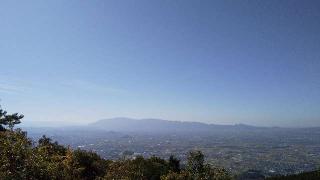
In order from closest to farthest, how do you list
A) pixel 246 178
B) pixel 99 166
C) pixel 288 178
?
pixel 99 166, pixel 288 178, pixel 246 178

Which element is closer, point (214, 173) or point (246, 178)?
point (214, 173)

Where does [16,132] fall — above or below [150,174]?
above

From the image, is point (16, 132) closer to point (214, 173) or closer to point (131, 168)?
point (131, 168)

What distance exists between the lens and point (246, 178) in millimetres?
195750

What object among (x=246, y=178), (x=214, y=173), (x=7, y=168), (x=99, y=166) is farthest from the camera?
(x=246, y=178)

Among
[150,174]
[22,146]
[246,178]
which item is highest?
[22,146]

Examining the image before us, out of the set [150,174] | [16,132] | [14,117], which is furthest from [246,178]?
[16,132]

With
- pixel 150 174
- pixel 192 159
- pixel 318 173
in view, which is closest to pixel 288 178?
pixel 318 173

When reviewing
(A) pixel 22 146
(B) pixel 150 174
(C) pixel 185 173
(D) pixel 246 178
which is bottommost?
(D) pixel 246 178

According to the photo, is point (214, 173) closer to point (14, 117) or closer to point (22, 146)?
point (22, 146)

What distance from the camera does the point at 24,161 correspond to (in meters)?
19.7

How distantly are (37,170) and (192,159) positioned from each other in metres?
19.3

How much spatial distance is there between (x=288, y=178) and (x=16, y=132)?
116881 millimetres

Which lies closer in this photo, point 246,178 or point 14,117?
point 14,117
